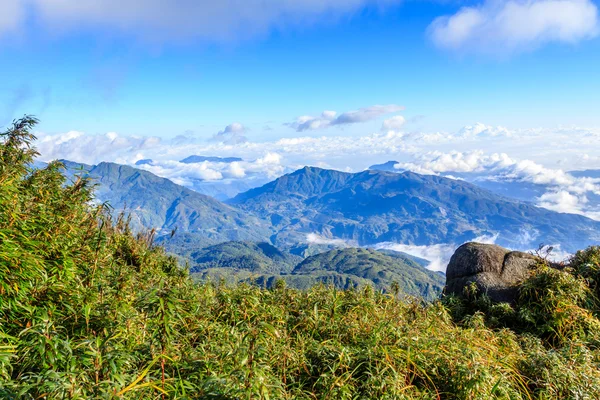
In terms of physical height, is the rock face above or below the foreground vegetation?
below

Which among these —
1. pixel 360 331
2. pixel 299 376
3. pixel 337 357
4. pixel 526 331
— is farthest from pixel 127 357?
pixel 526 331

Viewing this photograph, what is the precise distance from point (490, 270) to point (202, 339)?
12.2m

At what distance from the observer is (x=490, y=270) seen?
13.3 m

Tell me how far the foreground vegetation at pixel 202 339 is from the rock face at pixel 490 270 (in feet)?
8.24

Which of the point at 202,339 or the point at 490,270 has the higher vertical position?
the point at 202,339

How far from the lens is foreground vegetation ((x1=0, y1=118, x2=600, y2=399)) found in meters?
3.99

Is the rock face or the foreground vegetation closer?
the foreground vegetation

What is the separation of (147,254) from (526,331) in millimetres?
13187

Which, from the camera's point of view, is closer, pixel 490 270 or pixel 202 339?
pixel 202 339

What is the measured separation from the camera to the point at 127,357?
4133 millimetres

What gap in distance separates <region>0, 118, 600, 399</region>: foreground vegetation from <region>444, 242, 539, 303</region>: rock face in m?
2.51

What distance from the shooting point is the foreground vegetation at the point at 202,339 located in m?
3.99

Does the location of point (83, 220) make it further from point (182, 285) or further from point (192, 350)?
point (192, 350)

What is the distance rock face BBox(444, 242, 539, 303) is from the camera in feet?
40.2
